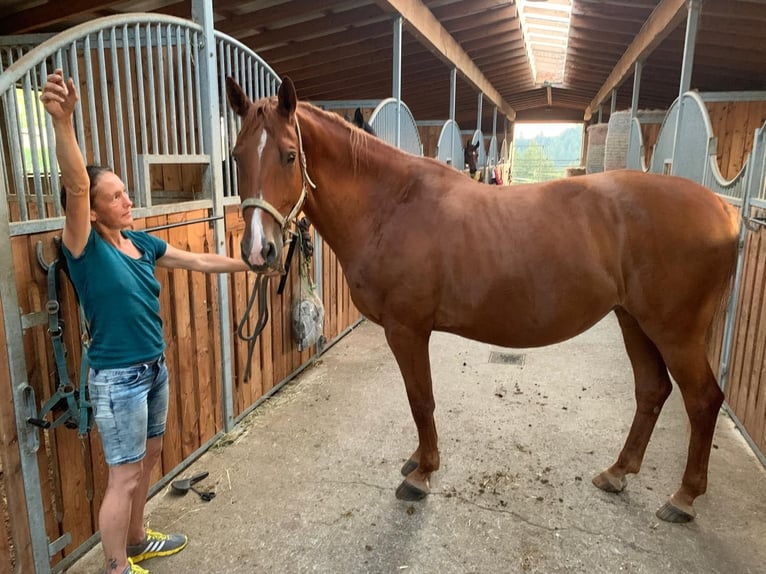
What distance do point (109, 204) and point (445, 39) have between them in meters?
5.99

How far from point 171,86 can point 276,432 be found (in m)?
1.83

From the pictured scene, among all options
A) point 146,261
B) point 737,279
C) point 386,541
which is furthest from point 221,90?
point 737,279

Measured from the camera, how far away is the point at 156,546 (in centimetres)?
190

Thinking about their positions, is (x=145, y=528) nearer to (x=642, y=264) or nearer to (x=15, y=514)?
(x=15, y=514)

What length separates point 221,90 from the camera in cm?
277

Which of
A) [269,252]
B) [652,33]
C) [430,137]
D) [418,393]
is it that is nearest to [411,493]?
[418,393]

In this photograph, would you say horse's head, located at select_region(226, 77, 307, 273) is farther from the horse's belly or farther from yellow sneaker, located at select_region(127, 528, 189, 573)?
yellow sneaker, located at select_region(127, 528, 189, 573)

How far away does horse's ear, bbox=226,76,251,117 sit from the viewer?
185 cm

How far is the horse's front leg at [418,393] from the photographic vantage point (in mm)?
2180

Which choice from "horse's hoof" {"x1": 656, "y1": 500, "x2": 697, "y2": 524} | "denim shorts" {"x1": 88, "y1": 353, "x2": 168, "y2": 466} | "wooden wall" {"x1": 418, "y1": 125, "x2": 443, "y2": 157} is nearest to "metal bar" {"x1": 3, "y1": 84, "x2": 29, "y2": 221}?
"denim shorts" {"x1": 88, "y1": 353, "x2": 168, "y2": 466}

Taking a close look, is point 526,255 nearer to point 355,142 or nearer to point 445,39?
point 355,142

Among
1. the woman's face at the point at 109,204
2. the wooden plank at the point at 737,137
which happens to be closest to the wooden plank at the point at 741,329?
the woman's face at the point at 109,204

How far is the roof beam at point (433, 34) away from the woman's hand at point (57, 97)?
3.58 meters

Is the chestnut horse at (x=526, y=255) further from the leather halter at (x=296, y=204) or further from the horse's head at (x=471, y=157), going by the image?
the horse's head at (x=471, y=157)
